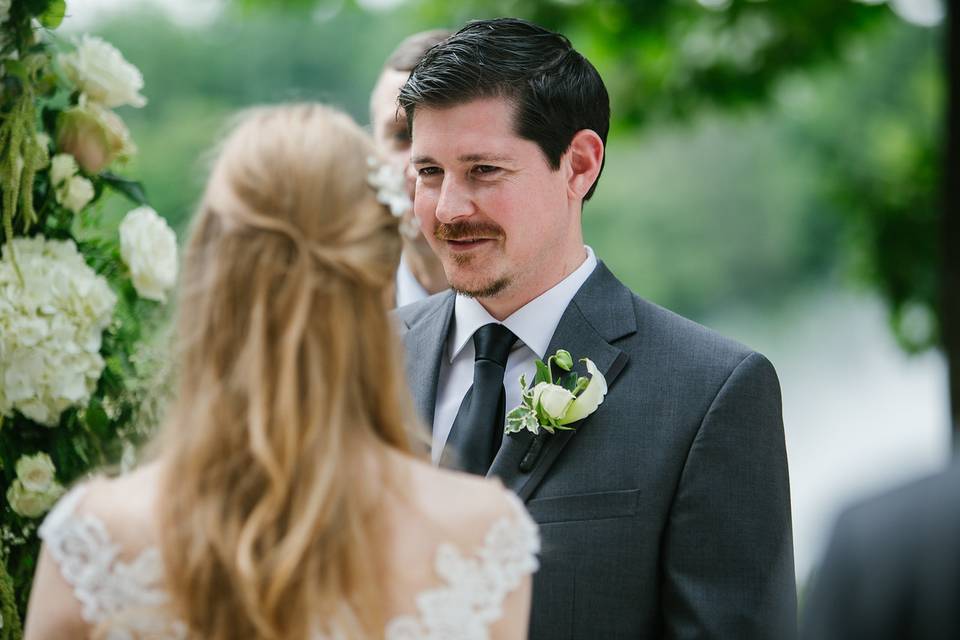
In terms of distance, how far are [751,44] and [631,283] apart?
78.5 feet

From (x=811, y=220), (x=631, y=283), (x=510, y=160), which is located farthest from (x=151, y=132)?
(x=510, y=160)

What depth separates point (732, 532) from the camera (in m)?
2.74

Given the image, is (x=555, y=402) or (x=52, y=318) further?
(x=555, y=402)

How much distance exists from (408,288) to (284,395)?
245 centimetres

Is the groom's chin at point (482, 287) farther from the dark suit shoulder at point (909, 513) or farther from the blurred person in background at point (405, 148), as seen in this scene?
the dark suit shoulder at point (909, 513)

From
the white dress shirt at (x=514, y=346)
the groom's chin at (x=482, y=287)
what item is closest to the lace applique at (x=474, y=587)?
the white dress shirt at (x=514, y=346)

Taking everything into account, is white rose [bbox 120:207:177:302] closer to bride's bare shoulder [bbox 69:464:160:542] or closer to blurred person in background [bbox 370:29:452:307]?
bride's bare shoulder [bbox 69:464:160:542]

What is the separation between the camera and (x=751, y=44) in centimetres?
761

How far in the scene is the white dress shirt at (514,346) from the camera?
3.08 meters

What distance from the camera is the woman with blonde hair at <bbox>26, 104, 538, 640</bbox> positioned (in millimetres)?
1854

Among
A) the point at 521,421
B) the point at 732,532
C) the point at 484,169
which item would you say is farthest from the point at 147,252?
the point at 732,532

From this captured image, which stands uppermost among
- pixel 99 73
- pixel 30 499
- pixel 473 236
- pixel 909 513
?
pixel 99 73

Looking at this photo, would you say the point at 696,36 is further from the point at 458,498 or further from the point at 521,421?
the point at 458,498

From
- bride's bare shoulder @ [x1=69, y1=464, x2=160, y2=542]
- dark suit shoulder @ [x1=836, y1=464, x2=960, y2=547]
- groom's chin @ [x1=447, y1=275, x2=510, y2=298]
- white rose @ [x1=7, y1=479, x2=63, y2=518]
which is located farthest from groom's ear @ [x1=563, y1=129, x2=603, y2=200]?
dark suit shoulder @ [x1=836, y1=464, x2=960, y2=547]
